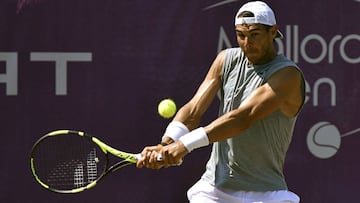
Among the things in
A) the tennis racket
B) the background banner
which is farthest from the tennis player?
the background banner

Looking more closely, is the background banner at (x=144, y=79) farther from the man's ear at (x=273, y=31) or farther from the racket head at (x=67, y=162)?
the man's ear at (x=273, y=31)

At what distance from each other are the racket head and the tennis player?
0.75 m

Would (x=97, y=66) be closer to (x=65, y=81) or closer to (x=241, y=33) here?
(x=65, y=81)

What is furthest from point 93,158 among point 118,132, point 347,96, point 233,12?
point 347,96

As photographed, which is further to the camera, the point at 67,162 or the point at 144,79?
the point at 144,79

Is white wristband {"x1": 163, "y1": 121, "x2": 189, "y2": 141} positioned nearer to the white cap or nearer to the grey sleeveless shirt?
the grey sleeveless shirt

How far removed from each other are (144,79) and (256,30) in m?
1.88

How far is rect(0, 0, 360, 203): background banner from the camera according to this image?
19.5 ft

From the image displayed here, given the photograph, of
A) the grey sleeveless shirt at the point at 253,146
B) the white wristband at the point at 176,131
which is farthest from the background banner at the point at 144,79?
the grey sleeveless shirt at the point at 253,146

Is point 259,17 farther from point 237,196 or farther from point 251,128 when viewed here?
point 237,196

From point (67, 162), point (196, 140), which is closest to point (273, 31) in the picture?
point (196, 140)

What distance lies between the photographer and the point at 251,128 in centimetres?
439

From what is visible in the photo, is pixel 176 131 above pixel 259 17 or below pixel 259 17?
below

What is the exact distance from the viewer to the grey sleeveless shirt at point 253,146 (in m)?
4.38
